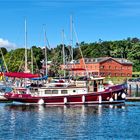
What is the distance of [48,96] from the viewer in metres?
83.9

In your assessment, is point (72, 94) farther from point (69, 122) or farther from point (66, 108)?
point (69, 122)

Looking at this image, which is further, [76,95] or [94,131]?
[76,95]

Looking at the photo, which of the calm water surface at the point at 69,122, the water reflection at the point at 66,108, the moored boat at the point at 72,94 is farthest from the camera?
the moored boat at the point at 72,94

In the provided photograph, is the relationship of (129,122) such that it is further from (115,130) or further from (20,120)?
(20,120)

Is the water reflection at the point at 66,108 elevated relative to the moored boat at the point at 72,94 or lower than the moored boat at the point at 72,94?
lower

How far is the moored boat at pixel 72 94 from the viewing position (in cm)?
8350

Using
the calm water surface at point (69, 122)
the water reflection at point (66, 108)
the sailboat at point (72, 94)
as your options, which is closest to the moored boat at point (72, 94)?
the sailboat at point (72, 94)

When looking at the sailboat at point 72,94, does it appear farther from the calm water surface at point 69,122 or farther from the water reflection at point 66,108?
the calm water surface at point 69,122

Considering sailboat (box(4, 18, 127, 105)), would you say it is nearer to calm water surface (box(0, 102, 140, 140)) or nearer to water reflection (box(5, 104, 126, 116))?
water reflection (box(5, 104, 126, 116))

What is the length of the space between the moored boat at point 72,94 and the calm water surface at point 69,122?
2005 millimetres

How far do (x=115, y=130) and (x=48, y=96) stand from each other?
1294 inches

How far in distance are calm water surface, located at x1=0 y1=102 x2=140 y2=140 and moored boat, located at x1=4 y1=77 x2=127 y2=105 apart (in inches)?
78.9

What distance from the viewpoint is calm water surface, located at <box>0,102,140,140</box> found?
4894cm

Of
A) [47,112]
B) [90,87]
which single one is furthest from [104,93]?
[47,112]
